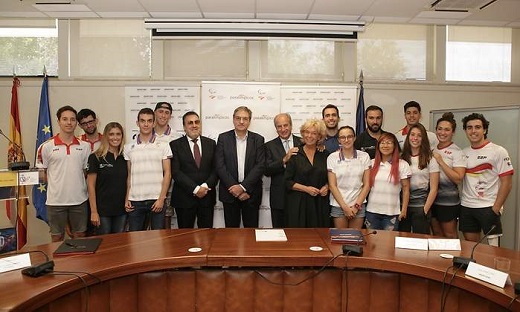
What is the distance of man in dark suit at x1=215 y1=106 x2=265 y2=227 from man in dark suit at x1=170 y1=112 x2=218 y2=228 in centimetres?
11

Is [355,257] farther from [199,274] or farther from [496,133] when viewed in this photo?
[496,133]

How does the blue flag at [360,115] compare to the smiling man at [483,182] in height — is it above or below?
above

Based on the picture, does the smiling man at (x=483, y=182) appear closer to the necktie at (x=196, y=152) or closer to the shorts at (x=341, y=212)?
the shorts at (x=341, y=212)

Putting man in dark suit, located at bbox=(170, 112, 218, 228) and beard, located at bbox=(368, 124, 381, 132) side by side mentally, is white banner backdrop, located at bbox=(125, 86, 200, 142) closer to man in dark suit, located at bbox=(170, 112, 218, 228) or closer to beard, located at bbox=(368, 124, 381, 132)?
man in dark suit, located at bbox=(170, 112, 218, 228)

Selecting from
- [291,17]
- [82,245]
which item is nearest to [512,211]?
[291,17]

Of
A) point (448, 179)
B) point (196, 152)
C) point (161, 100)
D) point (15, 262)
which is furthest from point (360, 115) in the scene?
point (15, 262)

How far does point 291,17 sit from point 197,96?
4.78 ft

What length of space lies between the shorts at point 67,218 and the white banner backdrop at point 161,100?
1254 millimetres

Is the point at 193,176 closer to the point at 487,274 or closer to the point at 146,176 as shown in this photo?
the point at 146,176

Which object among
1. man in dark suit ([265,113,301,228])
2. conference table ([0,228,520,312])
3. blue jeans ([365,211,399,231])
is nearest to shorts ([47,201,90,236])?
conference table ([0,228,520,312])

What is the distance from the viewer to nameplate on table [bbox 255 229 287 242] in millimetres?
2219

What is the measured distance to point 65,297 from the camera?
5.59 ft

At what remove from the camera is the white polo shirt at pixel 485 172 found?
3.19 m

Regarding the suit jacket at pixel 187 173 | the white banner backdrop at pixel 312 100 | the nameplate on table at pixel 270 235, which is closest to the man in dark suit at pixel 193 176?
the suit jacket at pixel 187 173
